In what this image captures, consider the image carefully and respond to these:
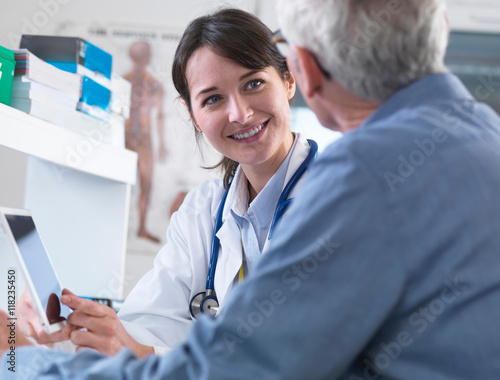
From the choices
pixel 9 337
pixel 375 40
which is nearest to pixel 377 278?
pixel 375 40

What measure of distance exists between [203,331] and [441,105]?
37 cm

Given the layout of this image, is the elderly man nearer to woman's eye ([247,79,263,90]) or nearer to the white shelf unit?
woman's eye ([247,79,263,90])

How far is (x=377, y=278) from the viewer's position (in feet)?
1.69

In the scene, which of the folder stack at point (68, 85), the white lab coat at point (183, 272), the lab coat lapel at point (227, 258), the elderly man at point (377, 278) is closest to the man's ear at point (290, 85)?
the white lab coat at point (183, 272)

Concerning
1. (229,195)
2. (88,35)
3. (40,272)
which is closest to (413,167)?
(40,272)

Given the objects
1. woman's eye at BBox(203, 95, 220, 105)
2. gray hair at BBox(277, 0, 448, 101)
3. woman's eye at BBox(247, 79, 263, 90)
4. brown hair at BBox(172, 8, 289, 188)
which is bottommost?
woman's eye at BBox(203, 95, 220, 105)

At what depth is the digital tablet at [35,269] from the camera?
89cm

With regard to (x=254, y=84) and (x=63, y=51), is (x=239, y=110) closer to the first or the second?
(x=254, y=84)

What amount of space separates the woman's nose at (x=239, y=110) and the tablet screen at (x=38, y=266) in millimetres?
589

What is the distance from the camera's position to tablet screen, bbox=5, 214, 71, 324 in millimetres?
910

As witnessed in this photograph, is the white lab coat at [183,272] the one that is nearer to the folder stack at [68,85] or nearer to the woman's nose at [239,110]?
the woman's nose at [239,110]

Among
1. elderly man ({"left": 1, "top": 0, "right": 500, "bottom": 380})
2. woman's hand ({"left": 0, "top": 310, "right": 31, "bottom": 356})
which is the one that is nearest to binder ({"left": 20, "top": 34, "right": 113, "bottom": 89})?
woman's hand ({"left": 0, "top": 310, "right": 31, "bottom": 356})

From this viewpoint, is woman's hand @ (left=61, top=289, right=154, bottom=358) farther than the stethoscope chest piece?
No

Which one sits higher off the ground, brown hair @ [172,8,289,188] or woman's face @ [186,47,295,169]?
brown hair @ [172,8,289,188]
